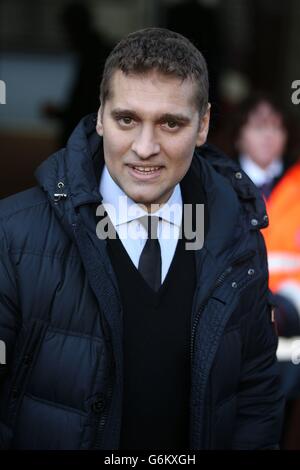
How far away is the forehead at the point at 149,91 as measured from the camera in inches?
66.4

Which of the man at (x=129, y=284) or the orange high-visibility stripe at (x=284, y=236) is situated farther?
the orange high-visibility stripe at (x=284, y=236)

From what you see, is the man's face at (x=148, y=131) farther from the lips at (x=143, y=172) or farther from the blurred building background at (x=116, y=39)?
the blurred building background at (x=116, y=39)

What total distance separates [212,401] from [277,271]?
1190 millimetres

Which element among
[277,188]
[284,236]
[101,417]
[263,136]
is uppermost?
[263,136]

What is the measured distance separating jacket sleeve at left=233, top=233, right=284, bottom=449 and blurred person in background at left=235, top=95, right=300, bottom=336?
601mm

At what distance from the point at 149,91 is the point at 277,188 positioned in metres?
1.67

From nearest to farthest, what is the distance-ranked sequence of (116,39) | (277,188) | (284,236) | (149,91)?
(149,91) < (284,236) < (277,188) < (116,39)

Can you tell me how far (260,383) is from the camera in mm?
2051

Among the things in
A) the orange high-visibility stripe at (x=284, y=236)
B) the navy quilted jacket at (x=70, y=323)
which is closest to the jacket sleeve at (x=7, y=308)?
the navy quilted jacket at (x=70, y=323)

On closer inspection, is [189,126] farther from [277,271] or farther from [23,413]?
[277,271]

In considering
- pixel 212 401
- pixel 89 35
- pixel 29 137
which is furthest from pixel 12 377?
pixel 29 137

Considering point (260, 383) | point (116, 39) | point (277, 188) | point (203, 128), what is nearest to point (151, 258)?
point (203, 128)

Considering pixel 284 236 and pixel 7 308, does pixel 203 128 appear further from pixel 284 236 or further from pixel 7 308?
pixel 284 236

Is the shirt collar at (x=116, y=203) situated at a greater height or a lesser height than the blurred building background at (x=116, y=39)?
lesser
